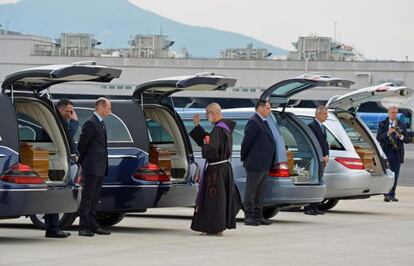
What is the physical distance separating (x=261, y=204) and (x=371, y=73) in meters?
105

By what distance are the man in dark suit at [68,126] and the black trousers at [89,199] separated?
27 cm

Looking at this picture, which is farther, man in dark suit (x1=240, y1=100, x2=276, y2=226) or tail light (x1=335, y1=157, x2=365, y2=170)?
tail light (x1=335, y1=157, x2=365, y2=170)

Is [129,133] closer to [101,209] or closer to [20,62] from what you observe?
[101,209]

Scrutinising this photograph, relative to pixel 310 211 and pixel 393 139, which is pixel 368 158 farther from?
pixel 393 139

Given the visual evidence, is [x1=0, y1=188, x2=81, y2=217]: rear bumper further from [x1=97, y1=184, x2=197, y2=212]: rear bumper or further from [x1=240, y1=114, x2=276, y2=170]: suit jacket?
[x1=240, y1=114, x2=276, y2=170]: suit jacket

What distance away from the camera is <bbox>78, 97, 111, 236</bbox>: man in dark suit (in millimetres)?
15617

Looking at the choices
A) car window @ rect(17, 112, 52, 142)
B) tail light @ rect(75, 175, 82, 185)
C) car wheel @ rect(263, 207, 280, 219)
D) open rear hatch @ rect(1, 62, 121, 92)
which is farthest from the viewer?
car wheel @ rect(263, 207, 280, 219)

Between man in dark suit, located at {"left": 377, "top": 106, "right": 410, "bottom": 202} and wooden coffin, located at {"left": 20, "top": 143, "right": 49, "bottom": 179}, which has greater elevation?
wooden coffin, located at {"left": 20, "top": 143, "right": 49, "bottom": 179}

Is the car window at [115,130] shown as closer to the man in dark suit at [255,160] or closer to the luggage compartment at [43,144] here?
the luggage compartment at [43,144]

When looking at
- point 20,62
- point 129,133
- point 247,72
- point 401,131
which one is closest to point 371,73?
point 247,72

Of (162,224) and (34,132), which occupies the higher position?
(34,132)

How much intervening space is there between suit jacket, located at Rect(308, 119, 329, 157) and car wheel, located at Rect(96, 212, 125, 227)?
381 cm

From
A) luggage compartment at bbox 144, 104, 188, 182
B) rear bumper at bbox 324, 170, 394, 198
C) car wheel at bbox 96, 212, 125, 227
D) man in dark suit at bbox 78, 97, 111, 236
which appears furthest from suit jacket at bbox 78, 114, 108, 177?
rear bumper at bbox 324, 170, 394, 198

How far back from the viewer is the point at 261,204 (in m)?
18.2
